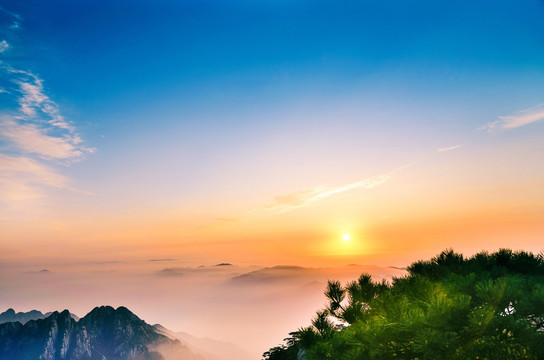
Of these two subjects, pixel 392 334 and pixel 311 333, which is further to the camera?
pixel 311 333

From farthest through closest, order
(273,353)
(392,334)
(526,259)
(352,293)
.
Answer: (273,353) < (352,293) < (526,259) < (392,334)

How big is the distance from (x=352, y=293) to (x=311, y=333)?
7.18ft

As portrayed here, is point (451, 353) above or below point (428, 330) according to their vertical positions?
below

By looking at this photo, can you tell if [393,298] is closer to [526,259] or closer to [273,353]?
[526,259]

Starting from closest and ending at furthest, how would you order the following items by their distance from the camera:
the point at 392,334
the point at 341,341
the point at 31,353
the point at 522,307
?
the point at 522,307
the point at 392,334
the point at 341,341
the point at 31,353

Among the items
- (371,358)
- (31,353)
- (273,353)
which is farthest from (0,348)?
(371,358)

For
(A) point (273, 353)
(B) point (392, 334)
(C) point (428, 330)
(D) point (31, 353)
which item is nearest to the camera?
(C) point (428, 330)

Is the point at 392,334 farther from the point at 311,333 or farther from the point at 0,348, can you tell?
the point at 0,348

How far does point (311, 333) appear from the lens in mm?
8453

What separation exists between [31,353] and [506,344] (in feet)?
890

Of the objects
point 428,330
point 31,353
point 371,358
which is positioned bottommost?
Answer: point 31,353

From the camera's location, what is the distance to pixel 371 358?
18.3 ft

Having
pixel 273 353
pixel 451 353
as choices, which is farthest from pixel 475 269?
pixel 273 353

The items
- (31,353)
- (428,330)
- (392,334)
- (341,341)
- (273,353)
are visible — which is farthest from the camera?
(31,353)
